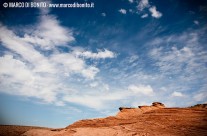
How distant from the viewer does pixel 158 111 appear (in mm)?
21094

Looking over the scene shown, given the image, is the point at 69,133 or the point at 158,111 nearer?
the point at 69,133

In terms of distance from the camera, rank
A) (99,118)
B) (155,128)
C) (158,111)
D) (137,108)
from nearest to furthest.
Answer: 1. (155,128)
2. (158,111)
3. (99,118)
4. (137,108)

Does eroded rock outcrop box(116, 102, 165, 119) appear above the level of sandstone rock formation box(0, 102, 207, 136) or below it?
above

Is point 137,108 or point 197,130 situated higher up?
point 137,108

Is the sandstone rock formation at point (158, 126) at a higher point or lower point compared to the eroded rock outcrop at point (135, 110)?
lower

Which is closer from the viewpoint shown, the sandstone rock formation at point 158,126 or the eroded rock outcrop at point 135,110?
the sandstone rock formation at point 158,126

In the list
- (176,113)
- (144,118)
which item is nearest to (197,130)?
(176,113)

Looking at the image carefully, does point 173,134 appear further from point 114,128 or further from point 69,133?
point 69,133

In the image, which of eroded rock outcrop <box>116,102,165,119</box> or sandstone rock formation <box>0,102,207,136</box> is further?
eroded rock outcrop <box>116,102,165,119</box>

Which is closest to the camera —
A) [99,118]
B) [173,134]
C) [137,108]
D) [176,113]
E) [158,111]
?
[173,134]

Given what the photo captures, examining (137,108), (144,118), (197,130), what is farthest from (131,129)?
(137,108)

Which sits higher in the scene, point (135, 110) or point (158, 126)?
point (135, 110)

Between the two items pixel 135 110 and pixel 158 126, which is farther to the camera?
pixel 135 110

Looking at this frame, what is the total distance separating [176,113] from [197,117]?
2234 millimetres
